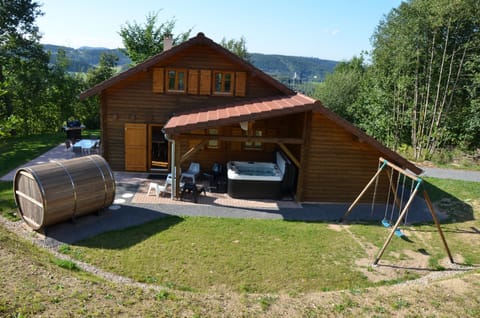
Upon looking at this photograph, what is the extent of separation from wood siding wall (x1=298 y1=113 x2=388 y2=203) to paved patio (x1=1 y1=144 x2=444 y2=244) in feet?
1.31

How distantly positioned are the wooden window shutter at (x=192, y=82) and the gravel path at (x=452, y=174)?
452 inches

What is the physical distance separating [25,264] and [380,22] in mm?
26892

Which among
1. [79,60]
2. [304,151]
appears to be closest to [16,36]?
[304,151]

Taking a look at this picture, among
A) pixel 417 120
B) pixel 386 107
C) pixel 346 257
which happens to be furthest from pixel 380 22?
pixel 346 257

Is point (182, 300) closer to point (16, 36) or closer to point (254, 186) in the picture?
point (254, 186)

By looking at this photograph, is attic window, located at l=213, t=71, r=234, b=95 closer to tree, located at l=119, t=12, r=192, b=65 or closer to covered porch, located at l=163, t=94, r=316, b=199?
covered porch, located at l=163, t=94, r=316, b=199

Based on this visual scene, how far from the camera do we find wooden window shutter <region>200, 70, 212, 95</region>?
1385 cm

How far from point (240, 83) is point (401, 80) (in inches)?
506

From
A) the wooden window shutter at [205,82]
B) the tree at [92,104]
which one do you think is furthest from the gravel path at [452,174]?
the tree at [92,104]

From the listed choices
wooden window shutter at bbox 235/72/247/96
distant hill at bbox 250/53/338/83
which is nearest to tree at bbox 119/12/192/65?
wooden window shutter at bbox 235/72/247/96

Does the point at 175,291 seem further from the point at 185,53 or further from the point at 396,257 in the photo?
the point at 185,53

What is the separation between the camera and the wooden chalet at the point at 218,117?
1184 centimetres

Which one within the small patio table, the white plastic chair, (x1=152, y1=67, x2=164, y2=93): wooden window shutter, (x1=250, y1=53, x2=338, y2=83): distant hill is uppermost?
(x1=250, y1=53, x2=338, y2=83): distant hill

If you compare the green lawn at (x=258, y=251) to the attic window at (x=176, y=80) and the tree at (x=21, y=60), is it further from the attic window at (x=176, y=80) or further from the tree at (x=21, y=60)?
the tree at (x=21, y=60)
